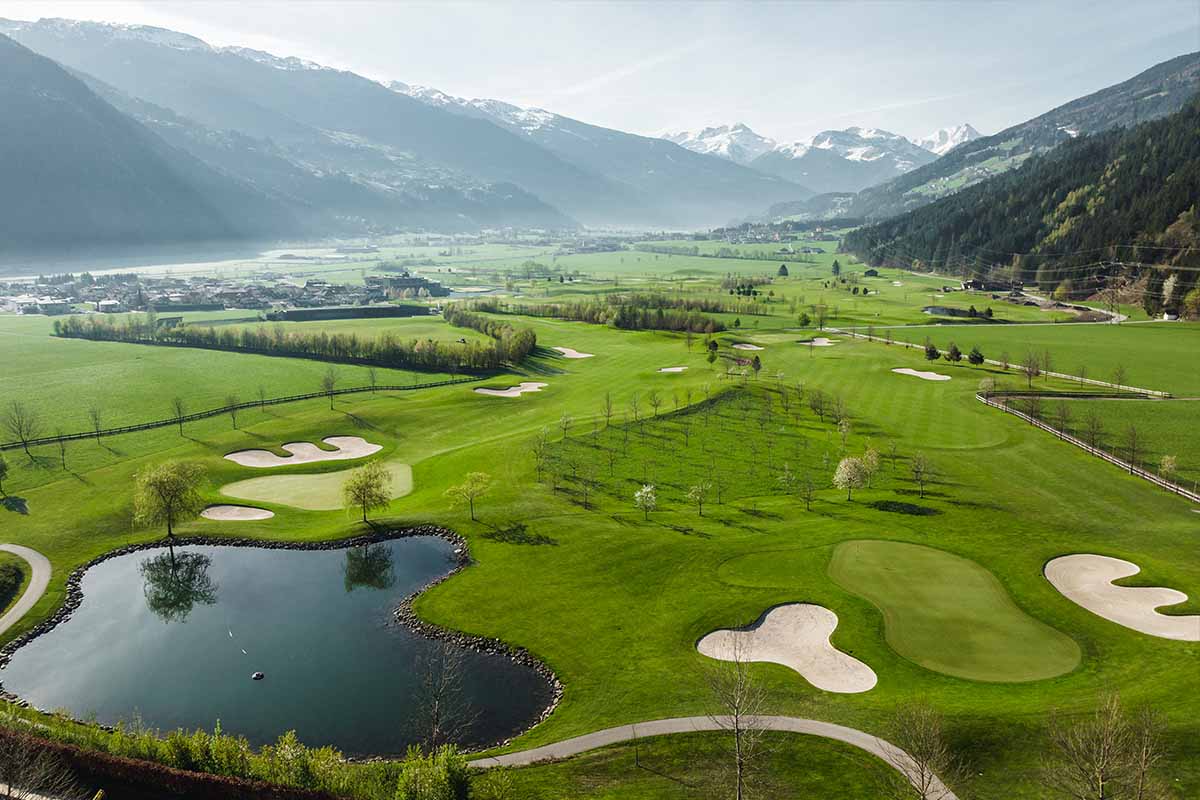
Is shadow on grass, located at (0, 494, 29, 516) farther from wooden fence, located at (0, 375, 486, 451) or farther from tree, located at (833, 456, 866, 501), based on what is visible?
tree, located at (833, 456, 866, 501)

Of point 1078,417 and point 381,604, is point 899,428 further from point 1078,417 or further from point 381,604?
point 381,604

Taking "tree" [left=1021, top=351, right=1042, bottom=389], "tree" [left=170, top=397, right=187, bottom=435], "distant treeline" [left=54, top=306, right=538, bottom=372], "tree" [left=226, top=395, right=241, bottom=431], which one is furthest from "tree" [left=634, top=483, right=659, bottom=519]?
"distant treeline" [left=54, top=306, right=538, bottom=372]

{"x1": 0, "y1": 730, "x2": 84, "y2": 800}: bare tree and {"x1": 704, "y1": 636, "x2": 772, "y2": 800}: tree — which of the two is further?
{"x1": 704, "y1": 636, "x2": 772, "y2": 800}: tree

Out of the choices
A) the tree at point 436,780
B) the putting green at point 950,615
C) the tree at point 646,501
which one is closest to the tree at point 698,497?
the tree at point 646,501

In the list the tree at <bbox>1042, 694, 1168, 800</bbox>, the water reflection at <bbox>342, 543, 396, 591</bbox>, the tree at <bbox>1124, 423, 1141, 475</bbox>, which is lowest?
the water reflection at <bbox>342, 543, 396, 591</bbox>

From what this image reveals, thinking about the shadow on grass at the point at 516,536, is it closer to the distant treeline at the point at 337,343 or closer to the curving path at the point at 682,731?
the curving path at the point at 682,731

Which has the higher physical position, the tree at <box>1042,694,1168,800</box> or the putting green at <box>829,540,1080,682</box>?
the tree at <box>1042,694,1168,800</box>
